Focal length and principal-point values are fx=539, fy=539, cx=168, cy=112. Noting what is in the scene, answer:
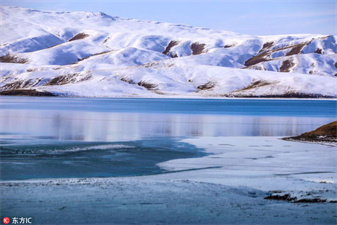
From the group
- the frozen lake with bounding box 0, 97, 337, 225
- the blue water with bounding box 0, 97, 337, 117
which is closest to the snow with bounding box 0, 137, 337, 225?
the frozen lake with bounding box 0, 97, 337, 225

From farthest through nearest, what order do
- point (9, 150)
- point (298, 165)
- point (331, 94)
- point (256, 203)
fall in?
1. point (331, 94)
2. point (9, 150)
3. point (298, 165)
4. point (256, 203)

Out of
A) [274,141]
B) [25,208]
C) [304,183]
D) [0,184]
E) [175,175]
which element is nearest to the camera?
[25,208]

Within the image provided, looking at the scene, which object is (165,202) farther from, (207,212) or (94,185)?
(94,185)

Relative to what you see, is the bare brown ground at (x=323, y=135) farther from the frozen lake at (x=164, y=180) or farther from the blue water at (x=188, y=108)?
the blue water at (x=188, y=108)

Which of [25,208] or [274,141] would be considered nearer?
[25,208]

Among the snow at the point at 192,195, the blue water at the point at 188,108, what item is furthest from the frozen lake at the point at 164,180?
the blue water at the point at 188,108

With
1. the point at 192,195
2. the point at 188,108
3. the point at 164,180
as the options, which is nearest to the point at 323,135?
the point at 164,180

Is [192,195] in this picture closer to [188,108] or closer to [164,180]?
[164,180]

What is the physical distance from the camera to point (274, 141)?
104ft

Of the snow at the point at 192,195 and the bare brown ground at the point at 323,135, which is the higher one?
the bare brown ground at the point at 323,135

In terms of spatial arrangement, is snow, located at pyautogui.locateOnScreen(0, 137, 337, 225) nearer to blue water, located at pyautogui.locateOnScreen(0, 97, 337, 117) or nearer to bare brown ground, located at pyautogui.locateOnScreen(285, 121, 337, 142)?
bare brown ground, located at pyautogui.locateOnScreen(285, 121, 337, 142)

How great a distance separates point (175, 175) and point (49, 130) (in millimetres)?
19288

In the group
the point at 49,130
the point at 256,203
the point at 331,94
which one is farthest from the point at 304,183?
the point at 331,94

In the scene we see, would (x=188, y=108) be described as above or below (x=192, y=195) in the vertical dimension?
above
